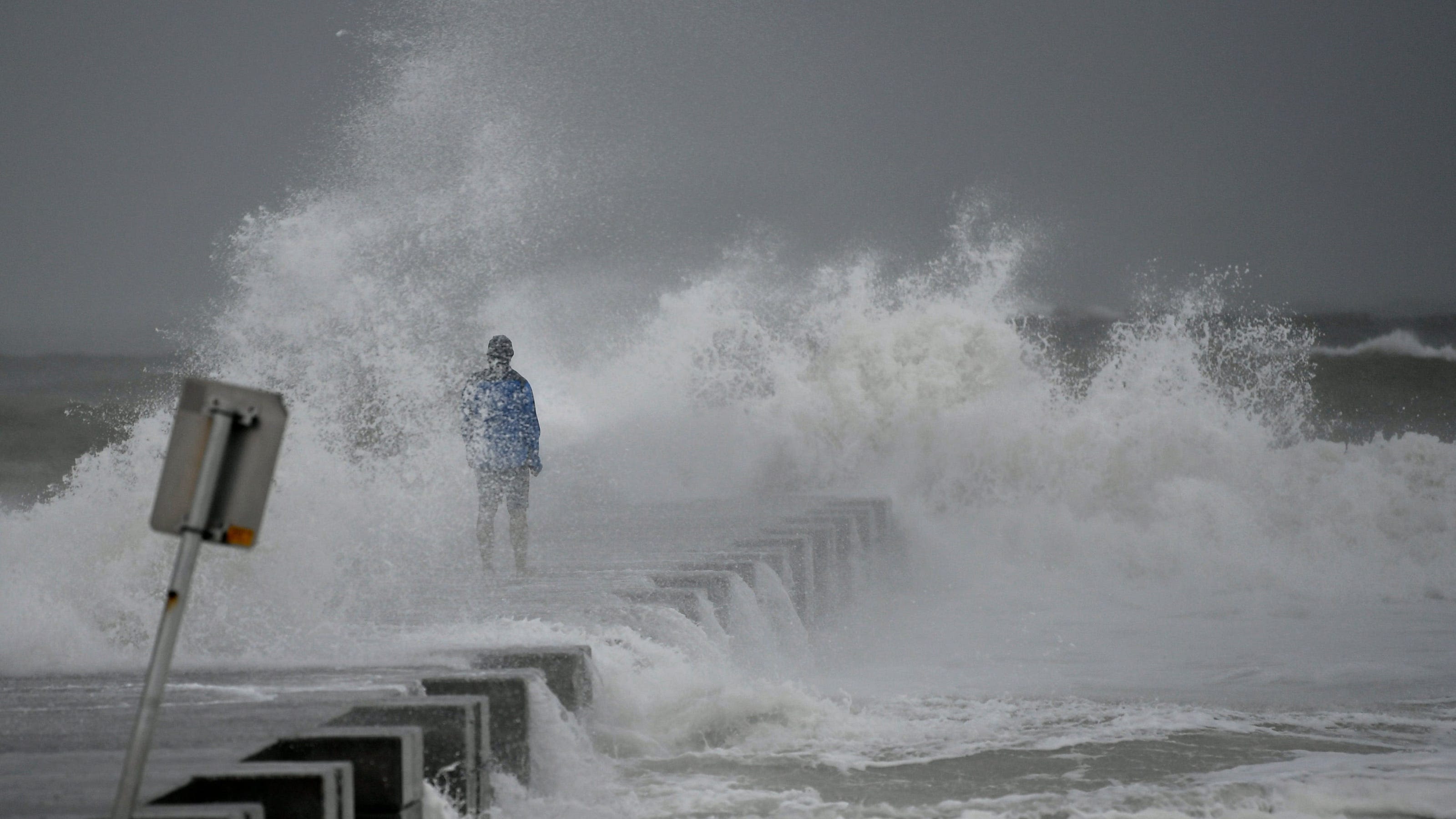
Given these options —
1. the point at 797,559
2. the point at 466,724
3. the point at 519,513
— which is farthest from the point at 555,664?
the point at 797,559

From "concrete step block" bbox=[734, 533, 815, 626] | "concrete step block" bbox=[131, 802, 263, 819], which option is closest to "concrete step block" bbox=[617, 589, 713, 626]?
"concrete step block" bbox=[734, 533, 815, 626]

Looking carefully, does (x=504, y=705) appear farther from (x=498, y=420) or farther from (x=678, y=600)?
(x=498, y=420)

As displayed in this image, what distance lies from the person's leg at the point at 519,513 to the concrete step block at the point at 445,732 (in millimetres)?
4536

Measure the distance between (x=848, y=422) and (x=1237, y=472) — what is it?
5924mm

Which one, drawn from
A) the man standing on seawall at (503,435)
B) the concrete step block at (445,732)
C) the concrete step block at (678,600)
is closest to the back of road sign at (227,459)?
the concrete step block at (445,732)

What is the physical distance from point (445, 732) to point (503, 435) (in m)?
4.72

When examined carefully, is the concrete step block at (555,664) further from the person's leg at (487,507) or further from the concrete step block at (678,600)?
the person's leg at (487,507)

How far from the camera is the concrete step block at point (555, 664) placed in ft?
19.3

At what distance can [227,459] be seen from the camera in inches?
123

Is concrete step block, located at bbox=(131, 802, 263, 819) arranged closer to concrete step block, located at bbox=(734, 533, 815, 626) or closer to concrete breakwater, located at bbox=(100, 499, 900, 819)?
concrete breakwater, located at bbox=(100, 499, 900, 819)

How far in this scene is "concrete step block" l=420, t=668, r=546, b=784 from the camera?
17.5 feet

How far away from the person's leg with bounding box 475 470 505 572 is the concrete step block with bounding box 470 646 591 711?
3.55 m

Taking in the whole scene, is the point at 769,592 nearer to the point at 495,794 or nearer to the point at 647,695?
the point at 647,695

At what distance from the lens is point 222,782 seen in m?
3.71
